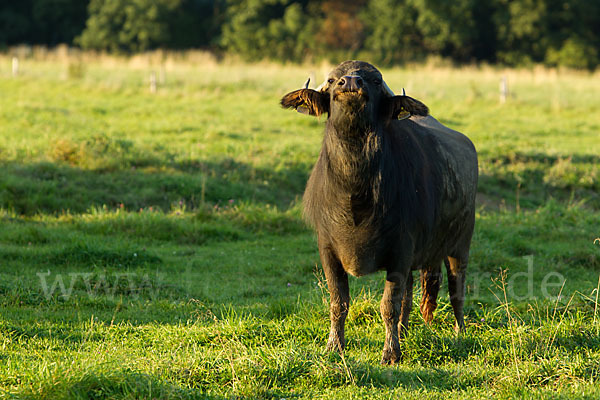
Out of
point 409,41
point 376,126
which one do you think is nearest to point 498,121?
point 376,126

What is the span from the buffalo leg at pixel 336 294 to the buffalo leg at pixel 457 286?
1199 mm

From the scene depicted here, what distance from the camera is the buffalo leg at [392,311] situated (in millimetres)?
5234

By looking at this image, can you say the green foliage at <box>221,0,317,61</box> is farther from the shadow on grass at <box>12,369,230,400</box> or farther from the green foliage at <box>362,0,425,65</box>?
the shadow on grass at <box>12,369,230,400</box>

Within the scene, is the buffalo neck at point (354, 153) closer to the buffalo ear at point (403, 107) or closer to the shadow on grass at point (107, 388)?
the buffalo ear at point (403, 107)

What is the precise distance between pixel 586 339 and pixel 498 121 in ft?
47.5

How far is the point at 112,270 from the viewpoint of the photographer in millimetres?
7730

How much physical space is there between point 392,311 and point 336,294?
45 cm

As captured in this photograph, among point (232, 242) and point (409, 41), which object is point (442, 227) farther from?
point (409, 41)

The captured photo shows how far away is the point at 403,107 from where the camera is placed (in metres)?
4.87

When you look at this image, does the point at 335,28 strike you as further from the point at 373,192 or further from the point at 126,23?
the point at 373,192

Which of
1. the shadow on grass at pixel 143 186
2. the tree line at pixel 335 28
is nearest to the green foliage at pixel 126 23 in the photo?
the tree line at pixel 335 28

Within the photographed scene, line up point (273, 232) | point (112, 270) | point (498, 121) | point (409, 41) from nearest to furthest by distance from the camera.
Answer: point (112, 270) < point (273, 232) < point (498, 121) < point (409, 41)

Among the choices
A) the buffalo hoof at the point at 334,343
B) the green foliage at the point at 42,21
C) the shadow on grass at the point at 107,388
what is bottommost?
the buffalo hoof at the point at 334,343

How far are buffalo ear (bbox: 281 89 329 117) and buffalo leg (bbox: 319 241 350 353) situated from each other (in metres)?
1.04
